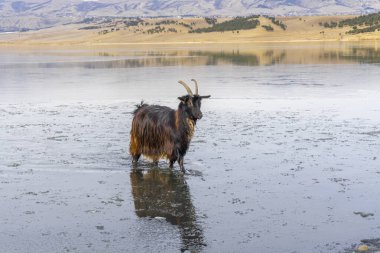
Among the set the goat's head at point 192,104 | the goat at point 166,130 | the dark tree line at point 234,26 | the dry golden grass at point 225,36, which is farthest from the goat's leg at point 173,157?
the dark tree line at point 234,26

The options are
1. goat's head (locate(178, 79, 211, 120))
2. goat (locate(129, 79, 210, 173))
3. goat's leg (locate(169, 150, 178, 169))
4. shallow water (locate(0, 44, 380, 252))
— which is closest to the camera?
shallow water (locate(0, 44, 380, 252))

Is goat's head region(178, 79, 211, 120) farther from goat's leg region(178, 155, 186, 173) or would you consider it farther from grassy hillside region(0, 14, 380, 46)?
grassy hillside region(0, 14, 380, 46)

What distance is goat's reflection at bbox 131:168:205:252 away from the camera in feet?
22.6

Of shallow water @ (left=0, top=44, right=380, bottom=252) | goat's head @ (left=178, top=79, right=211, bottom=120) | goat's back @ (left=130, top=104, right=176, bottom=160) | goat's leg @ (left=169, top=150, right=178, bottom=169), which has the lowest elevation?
shallow water @ (left=0, top=44, right=380, bottom=252)

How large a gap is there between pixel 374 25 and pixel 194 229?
292 feet

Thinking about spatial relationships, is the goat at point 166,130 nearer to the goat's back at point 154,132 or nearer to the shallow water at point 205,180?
the goat's back at point 154,132

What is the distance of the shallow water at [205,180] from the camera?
6844mm

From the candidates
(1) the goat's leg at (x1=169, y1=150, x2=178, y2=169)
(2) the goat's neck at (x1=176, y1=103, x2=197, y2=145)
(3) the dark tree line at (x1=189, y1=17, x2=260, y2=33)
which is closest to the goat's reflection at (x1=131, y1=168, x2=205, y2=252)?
(1) the goat's leg at (x1=169, y1=150, x2=178, y2=169)

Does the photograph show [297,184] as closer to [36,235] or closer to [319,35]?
[36,235]

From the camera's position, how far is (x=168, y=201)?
823 cm

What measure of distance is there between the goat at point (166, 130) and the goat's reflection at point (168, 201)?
1.05ft

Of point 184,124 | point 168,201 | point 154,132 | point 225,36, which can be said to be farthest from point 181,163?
point 225,36

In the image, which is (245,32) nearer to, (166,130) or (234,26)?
(234,26)

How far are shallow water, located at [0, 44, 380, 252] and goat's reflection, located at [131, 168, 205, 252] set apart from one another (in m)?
0.02
